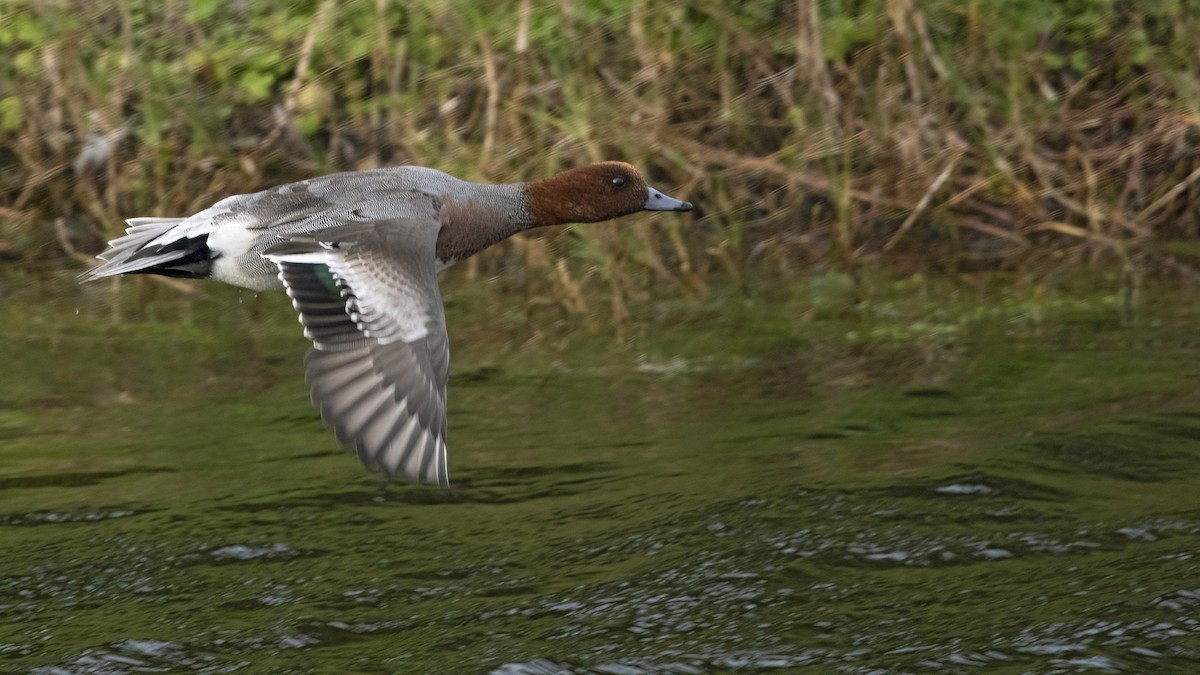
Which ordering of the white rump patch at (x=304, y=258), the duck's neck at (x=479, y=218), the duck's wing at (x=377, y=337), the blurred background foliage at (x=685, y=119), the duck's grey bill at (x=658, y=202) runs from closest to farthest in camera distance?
1. the duck's wing at (x=377, y=337)
2. the white rump patch at (x=304, y=258)
3. the duck's neck at (x=479, y=218)
4. the duck's grey bill at (x=658, y=202)
5. the blurred background foliage at (x=685, y=119)

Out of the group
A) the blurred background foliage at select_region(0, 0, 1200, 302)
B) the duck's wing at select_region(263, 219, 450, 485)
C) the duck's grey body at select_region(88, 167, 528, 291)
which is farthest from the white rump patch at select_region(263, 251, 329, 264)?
the blurred background foliage at select_region(0, 0, 1200, 302)

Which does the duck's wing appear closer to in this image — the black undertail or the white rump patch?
the white rump patch

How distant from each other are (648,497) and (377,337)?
3.95 feet

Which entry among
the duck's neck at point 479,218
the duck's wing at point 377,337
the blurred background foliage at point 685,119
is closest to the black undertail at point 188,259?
the duck's wing at point 377,337

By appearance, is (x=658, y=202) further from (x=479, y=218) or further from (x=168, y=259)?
(x=168, y=259)

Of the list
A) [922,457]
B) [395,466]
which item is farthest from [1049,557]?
[395,466]

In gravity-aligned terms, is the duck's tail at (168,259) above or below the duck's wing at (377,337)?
above

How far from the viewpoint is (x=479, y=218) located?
5.20 meters

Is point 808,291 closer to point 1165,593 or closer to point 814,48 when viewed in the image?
point 814,48

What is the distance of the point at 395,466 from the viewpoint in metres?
4.04

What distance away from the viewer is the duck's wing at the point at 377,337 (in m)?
4.10

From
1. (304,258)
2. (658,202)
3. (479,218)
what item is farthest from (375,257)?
(658,202)

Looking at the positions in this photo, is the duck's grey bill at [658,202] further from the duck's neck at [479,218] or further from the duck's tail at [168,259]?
the duck's tail at [168,259]

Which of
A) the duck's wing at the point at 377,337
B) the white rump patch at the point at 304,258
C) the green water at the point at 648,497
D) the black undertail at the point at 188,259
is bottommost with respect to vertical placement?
the green water at the point at 648,497
